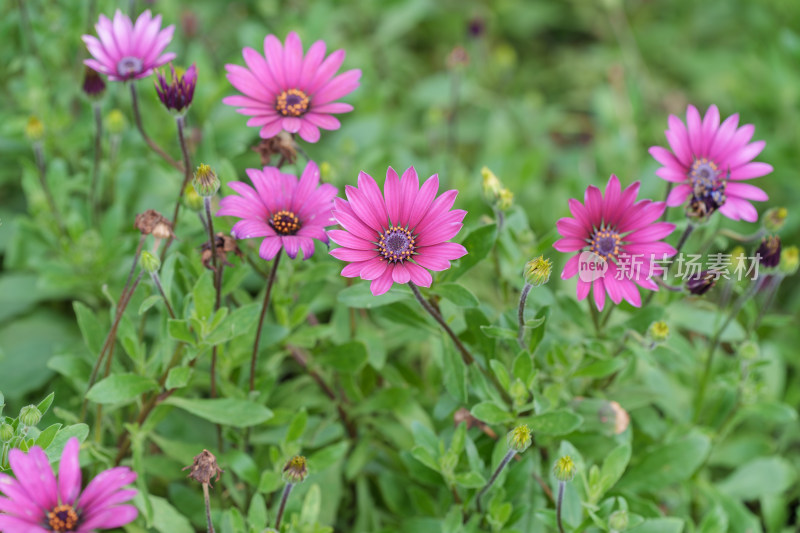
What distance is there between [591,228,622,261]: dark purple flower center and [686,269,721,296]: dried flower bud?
0.73 ft

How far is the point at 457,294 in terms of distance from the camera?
1.49 meters

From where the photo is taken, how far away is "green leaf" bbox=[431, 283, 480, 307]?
146 centimetres

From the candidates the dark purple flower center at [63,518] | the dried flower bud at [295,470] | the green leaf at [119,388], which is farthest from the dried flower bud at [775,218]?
the dark purple flower center at [63,518]

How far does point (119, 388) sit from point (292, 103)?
0.67m

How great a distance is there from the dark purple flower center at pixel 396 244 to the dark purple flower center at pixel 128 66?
647 mm

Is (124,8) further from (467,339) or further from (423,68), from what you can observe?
(467,339)

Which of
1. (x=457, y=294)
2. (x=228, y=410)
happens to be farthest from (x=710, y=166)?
(x=228, y=410)

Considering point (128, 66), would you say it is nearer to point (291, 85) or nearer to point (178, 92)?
point (178, 92)

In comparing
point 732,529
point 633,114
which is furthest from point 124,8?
point 732,529

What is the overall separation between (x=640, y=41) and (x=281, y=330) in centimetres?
276

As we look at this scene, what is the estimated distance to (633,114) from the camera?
9.48 feet

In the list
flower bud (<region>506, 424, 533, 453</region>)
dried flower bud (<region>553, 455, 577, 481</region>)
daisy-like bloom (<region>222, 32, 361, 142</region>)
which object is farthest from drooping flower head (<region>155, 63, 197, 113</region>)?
dried flower bud (<region>553, 455, 577, 481</region>)

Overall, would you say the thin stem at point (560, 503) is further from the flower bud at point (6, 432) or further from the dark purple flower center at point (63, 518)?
the flower bud at point (6, 432)

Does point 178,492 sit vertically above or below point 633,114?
below
